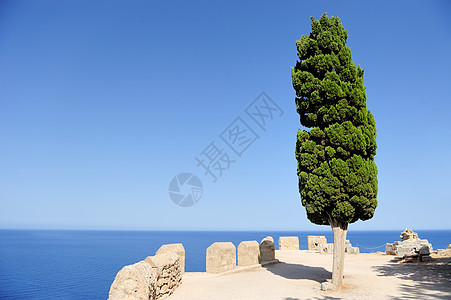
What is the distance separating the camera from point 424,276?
13438 millimetres

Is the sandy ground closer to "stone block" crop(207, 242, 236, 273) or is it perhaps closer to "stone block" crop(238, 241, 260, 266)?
"stone block" crop(207, 242, 236, 273)

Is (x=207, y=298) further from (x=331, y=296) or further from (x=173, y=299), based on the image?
(x=331, y=296)

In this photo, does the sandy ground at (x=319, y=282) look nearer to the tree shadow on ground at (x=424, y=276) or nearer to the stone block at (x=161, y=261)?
the tree shadow on ground at (x=424, y=276)

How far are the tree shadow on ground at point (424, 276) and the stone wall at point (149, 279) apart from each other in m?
7.84

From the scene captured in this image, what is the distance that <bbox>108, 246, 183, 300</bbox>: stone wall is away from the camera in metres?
7.15

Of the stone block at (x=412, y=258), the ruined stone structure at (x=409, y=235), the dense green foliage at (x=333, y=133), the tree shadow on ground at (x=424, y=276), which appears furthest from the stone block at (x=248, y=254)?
the ruined stone structure at (x=409, y=235)

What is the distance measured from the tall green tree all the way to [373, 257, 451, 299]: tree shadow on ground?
8.60 feet

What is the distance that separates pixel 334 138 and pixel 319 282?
605cm

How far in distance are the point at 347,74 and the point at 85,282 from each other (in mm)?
39941

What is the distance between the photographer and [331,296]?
10523mm

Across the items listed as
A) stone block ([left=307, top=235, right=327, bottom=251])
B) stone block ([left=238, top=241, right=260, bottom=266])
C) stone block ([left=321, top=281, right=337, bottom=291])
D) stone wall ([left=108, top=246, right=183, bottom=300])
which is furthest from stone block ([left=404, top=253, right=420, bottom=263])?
stone wall ([left=108, top=246, right=183, bottom=300])

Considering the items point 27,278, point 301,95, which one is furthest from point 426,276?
point 27,278

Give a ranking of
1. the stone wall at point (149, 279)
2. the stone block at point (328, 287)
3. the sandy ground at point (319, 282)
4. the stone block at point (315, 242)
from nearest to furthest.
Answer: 1. the stone wall at point (149, 279)
2. the sandy ground at point (319, 282)
3. the stone block at point (328, 287)
4. the stone block at point (315, 242)

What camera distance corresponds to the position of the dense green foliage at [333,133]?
38.8 feet
